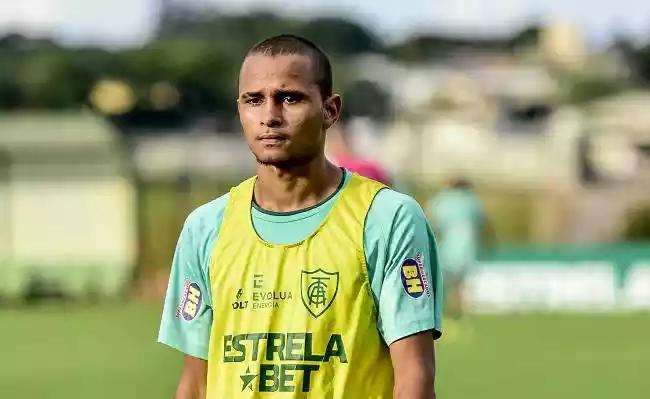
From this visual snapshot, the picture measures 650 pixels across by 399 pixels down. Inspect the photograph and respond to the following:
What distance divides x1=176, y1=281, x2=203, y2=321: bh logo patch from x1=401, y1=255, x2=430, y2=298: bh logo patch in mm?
549

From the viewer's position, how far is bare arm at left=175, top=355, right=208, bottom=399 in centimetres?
457

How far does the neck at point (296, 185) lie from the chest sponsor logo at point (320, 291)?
0.67 feet

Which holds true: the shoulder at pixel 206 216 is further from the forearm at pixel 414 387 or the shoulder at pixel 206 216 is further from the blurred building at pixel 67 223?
the blurred building at pixel 67 223

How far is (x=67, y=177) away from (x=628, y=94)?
40.4m

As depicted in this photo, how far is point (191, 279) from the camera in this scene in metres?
4.57

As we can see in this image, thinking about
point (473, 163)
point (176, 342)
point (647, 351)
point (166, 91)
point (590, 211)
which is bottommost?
point (176, 342)

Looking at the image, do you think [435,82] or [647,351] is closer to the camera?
[647,351]

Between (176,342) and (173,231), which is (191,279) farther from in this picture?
(173,231)

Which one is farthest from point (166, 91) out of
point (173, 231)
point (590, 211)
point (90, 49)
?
point (173, 231)

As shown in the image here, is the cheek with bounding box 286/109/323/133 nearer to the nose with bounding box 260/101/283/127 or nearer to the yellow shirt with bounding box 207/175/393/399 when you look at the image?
the nose with bounding box 260/101/283/127

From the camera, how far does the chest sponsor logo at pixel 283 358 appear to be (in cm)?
434

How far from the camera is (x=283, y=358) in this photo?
436cm

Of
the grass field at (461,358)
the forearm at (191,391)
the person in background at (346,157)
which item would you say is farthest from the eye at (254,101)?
the grass field at (461,358)

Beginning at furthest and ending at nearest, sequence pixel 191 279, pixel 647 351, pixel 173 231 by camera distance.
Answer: pixel 173 231 < pixel 647 351 < pixel 191 279
